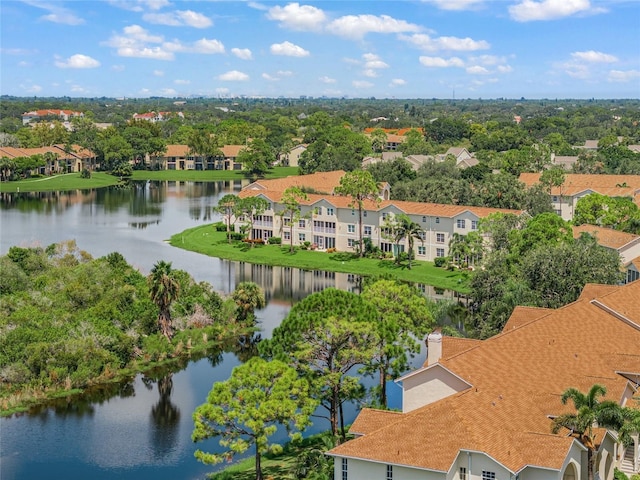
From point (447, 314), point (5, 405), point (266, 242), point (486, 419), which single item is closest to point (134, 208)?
point (266, 242)

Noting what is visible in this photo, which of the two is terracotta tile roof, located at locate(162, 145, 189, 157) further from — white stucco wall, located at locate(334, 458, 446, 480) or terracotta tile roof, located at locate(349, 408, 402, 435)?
white stucco wall, located at locate(334, 458, 446, 480)

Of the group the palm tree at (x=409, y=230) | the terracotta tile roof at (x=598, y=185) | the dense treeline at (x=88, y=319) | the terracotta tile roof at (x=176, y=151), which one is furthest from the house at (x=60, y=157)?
the dense treeline at (x=88, y=319)

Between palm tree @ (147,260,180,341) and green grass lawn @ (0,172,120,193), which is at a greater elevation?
green grass lawn @ (0,172,120,193)

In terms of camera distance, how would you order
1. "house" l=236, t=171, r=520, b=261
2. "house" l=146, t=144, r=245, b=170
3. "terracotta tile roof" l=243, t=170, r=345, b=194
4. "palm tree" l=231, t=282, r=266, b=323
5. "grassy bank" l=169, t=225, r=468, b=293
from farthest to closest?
"house" l=146, t=144, r=245, b=170 < "terracotta tile roof" l=243, t=170, r=345, b=194 < "house" l=236, t=171, r=520, b=261 < "grassy bank" l=169, t=225, r=468, b=293 < "palm tree" l=231, t=282, r=266, b=323

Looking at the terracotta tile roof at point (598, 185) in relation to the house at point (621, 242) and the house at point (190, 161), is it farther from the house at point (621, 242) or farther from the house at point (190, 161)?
the house at point (190, 161)

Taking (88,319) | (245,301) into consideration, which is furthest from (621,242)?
(88,319)

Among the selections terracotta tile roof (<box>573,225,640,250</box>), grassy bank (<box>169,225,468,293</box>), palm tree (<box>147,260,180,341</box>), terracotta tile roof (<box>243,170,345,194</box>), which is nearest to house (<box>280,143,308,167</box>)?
terracotta tile roof (<box>243,170,345,194</box>)

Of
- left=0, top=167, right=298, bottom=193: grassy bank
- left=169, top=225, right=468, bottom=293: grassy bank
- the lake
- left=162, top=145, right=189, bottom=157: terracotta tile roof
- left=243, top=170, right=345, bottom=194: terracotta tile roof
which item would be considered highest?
left=162, top=145, right=189, bottom=157: terracotta tile roof
